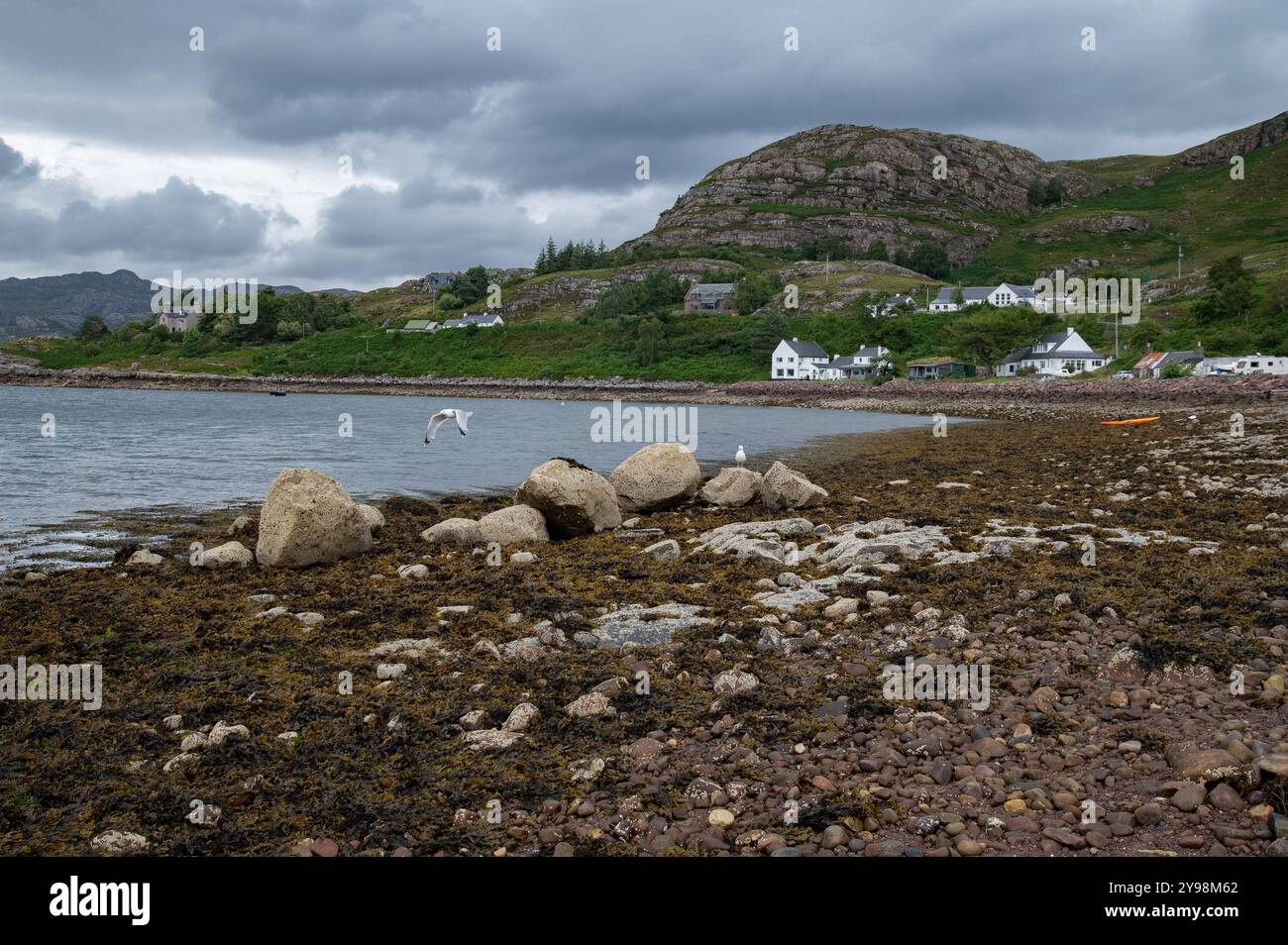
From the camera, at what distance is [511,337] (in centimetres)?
17088

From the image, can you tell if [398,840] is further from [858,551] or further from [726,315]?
[726,315]

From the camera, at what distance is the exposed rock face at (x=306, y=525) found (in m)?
14.8

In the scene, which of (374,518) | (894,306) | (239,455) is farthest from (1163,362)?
(374,518)

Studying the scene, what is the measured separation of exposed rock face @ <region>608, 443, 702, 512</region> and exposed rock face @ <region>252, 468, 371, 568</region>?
23.0 feet

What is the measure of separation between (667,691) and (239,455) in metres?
35.0

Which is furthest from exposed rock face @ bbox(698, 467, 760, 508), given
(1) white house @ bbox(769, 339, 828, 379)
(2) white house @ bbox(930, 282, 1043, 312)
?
(2) white house @ bbox(930, 282, 1043, 312)

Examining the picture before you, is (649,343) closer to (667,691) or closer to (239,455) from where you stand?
(239,455)

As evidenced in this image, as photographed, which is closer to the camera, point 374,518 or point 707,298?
point 374,518

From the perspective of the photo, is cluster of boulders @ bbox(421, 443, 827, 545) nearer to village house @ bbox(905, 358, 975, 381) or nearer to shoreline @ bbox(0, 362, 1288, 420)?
shoreline @ bbox(0, 362, 1288, 420)

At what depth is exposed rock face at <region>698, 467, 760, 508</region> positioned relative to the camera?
2128 cm

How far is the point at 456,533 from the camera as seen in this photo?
55.8 ft

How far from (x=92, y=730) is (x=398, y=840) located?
3.90 metres
